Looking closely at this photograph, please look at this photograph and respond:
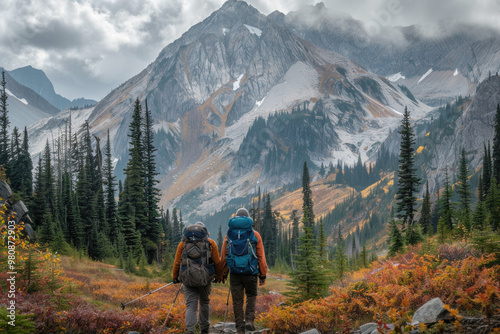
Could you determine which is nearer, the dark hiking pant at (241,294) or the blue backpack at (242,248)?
the blue backpack at (242,248)

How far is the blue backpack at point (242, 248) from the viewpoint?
26.3 ft

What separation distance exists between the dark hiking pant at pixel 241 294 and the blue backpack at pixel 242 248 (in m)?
0.21

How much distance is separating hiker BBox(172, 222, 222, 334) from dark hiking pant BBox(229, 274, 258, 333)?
18.2 inches

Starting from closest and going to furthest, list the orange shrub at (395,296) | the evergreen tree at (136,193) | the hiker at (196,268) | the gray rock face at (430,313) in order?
the gray rock face at (430,313) < the orange shrub at (395,296) < the hiker at (196,268) < the evergreen tree at (136,193)

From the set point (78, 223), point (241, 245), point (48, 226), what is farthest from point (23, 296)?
point (78, 223)

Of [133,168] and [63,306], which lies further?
[133,168]

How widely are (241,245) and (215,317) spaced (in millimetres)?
5296

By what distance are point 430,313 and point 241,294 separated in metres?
4.01

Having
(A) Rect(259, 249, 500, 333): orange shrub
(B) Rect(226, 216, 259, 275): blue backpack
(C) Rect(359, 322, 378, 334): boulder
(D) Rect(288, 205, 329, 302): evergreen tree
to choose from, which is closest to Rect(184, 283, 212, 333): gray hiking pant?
(B) Rect(226, 216, 259, 275): blue backpack

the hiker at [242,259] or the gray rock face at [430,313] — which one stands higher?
the hiker at [242,259]

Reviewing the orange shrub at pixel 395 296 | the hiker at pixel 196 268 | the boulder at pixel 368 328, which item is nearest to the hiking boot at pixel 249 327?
the orange shrub at pixel 395 296

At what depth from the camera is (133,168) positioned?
3578 centimetres

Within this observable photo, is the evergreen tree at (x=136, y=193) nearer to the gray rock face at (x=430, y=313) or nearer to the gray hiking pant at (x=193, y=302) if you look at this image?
the gray hiking pant at (x=193, y=302)

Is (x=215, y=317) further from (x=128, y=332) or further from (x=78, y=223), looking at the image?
(x=78, y=223)
